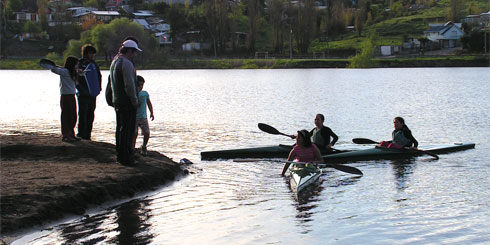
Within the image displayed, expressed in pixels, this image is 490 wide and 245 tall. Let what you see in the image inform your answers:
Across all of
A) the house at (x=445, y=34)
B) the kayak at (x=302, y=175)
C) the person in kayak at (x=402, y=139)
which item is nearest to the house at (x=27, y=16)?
the house at (x=445, y=34)

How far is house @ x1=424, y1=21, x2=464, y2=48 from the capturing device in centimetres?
13274

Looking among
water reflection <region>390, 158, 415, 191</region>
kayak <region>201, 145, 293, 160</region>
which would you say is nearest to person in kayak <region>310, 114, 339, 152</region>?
kayak <region>201, 145, 293, 160</region>

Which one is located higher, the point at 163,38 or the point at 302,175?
the point at 163,38

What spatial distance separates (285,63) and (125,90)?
338 ft

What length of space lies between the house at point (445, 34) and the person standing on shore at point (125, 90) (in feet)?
412

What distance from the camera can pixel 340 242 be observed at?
10.4 metres

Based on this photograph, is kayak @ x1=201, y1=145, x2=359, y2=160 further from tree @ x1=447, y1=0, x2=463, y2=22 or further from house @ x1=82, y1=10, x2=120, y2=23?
house @ x1=82, y1=10, x2=120, y2=23

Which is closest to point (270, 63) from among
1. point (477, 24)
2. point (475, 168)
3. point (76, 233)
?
point (477, 24)

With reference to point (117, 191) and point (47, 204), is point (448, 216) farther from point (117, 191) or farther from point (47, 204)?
point (47, 204)

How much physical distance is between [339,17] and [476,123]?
391 feet

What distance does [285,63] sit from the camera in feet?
378

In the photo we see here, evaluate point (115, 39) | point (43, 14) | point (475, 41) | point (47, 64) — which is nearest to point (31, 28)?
point (43, 14)

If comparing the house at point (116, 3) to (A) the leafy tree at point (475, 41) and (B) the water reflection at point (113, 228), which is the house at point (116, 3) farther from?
(B) the water reflection at point (113, 228)

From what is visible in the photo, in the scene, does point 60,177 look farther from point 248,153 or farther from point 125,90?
point 248,153
